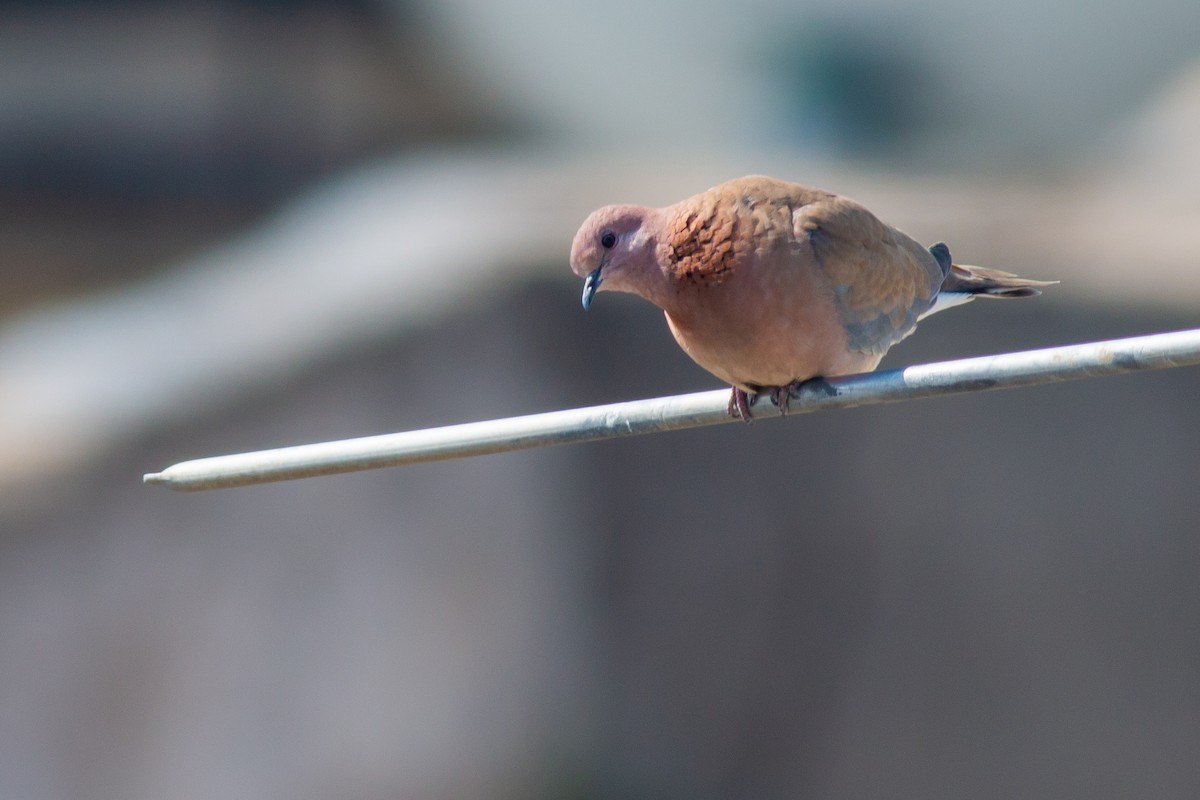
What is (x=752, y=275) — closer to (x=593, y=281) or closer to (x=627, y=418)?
(x=593, y=281)

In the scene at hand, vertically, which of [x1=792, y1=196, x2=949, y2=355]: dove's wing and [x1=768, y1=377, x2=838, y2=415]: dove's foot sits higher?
[x1=792, y1=196, x2=949, y2=355]: dove's wing

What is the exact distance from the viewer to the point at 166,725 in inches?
185

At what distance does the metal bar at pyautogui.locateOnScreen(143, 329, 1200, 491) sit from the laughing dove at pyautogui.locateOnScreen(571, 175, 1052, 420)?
467mm

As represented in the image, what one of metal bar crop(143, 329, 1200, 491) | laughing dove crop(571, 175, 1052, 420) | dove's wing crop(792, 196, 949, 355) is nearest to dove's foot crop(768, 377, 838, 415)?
laughing dove crop(571, 175, 1052, 420)

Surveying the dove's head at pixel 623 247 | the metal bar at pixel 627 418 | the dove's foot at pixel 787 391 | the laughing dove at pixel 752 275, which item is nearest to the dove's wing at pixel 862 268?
the laughing dove at pixel 752 275

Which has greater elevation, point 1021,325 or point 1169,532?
point 1021,325

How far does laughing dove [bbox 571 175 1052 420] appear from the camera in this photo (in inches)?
91.9

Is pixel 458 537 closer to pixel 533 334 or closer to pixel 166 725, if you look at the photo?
pixel 533 334

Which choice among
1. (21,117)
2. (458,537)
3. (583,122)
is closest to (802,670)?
(458,537)

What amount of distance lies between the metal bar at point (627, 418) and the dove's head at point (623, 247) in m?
0.58

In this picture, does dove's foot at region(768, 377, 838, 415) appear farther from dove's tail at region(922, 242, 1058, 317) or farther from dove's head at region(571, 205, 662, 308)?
dove's tail at region(922, 242, 1058, 317)

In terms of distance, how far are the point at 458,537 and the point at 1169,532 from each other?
2329 mm

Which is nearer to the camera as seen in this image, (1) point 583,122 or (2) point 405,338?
(2) point 405,338

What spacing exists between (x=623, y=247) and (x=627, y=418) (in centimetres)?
67
